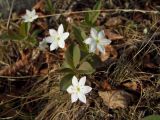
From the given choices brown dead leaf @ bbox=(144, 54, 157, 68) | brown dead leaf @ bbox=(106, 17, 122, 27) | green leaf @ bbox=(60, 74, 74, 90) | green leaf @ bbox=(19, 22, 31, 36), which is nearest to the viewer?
green leaf @ bbox=(60, 74, 74, 90)

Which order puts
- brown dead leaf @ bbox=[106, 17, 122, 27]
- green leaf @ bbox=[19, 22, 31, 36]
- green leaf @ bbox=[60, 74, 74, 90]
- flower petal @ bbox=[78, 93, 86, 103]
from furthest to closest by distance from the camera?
1. brown dead leaf @ bbox=[106, 17, 122, 27]
2. green leaf @ bbox=[19, 22, 31, 36]
3. green leaf @ bbox=[60, 74, 74, 90]
4. flower petal @ bbox=[78, 93, 86, 103]

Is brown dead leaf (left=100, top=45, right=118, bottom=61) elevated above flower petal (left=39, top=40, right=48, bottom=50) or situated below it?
below

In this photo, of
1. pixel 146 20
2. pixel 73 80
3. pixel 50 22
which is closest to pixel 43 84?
pixel 73 80

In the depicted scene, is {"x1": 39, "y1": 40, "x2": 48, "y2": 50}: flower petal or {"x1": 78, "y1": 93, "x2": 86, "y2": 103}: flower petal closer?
{"x1": 78, "y1": 93, "x2": 86, "y2": 103}: flower petal

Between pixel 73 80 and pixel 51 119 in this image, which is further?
pixel 51 119

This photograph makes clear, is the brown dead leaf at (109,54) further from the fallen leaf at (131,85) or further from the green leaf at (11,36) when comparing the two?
the green leaf at (11,36)

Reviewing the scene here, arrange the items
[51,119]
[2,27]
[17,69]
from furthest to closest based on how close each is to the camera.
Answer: [2,27] → [17,69] → [51,119]

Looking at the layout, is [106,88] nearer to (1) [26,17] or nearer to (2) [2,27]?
(1) [26,17]

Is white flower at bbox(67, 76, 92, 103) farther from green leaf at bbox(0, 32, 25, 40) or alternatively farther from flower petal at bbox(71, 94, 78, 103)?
green leaf at bbox(0, 32, 25, 40)

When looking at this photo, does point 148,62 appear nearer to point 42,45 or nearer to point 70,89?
point 70,89

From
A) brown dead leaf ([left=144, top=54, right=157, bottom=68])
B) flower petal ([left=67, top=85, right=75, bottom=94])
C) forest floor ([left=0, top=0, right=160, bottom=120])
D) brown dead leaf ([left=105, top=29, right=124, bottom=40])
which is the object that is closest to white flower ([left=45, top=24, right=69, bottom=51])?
forest floor ([left=0, top=0, right=160, bottom=120])
